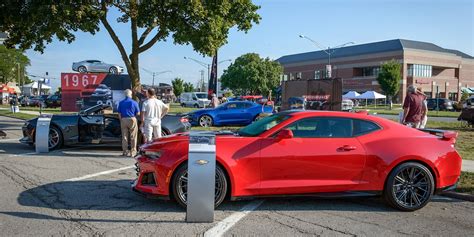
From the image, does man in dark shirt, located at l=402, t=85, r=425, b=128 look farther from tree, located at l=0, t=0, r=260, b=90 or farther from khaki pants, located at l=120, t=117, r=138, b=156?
tree, located at l=0, t=0, r=260, b=90

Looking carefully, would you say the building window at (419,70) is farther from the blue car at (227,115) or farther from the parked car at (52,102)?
the blue car at (227,115)

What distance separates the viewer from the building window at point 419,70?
7794cm

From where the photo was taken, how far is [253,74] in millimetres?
75062

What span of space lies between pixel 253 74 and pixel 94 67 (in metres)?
44.3

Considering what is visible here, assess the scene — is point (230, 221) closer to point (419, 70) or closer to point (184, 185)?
point (184, 185)

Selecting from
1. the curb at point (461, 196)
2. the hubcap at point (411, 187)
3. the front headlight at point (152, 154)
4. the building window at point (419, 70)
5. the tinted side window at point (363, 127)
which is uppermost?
the building window at point (419, 70)

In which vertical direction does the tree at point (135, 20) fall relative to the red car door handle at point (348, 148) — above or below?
above

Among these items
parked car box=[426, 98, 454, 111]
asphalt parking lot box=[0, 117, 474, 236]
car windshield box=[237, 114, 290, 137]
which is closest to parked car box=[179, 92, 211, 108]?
parked car box=[426, 98, 454, 111]

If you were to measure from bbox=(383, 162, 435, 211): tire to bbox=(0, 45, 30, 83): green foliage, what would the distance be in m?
88.6

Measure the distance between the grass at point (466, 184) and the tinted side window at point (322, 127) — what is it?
2.57 metres

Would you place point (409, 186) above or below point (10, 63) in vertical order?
below

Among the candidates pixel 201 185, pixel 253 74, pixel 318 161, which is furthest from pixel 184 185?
pixel 253 74

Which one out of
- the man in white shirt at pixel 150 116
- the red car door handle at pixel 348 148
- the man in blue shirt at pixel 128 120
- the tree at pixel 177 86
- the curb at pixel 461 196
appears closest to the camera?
the red car door handle at pixel 348 148

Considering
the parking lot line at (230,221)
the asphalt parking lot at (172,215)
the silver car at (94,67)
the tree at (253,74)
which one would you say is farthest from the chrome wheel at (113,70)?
the tree at (253,74)
